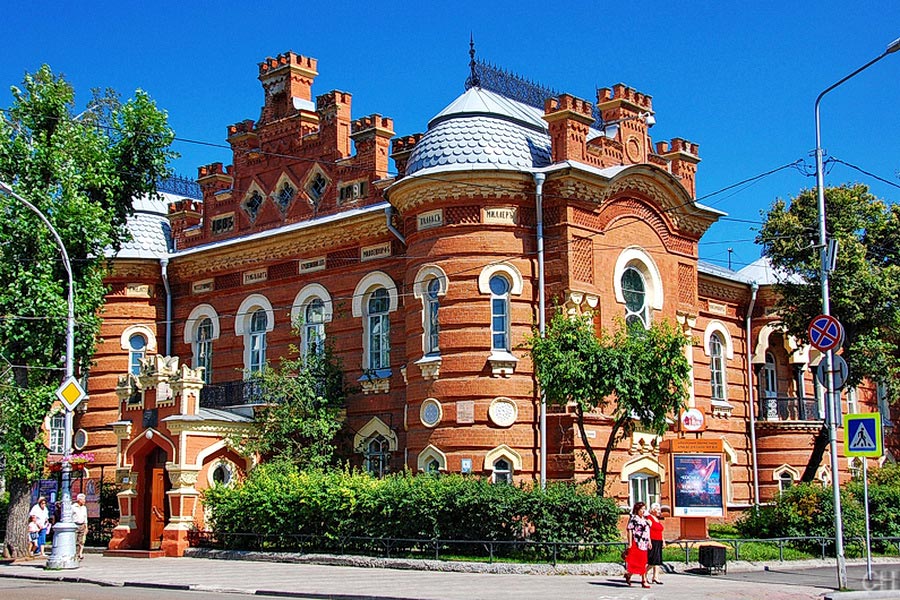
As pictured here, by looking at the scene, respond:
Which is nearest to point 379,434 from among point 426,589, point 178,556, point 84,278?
point 178,556

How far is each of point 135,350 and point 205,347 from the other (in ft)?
7.48

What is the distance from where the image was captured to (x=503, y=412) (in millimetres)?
25500

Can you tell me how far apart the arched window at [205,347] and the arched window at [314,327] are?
3977 mm

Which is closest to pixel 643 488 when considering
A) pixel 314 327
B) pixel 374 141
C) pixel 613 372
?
pixel 613 372

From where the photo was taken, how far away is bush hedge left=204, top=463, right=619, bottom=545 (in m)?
22.0

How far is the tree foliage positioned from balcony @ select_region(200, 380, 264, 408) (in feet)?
48.8

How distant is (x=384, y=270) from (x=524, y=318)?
4.82 m

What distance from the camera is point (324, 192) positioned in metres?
31.1

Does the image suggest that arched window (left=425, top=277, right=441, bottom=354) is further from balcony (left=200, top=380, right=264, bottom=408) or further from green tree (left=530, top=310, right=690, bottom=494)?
balcony (left=200, top=380, right=264, bottom=408)

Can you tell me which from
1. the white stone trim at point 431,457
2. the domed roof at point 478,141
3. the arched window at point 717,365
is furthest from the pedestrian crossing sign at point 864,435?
the arched window at point 717,365

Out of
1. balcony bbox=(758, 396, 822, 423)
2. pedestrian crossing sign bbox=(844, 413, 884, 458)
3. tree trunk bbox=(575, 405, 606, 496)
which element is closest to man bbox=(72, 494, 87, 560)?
tree trunk bbox=(575, 405, 606, 496)

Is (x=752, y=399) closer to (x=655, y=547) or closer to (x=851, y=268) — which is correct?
(x=851, y=268)

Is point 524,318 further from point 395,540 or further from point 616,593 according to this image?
point 616,593

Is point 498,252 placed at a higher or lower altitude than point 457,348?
higher
